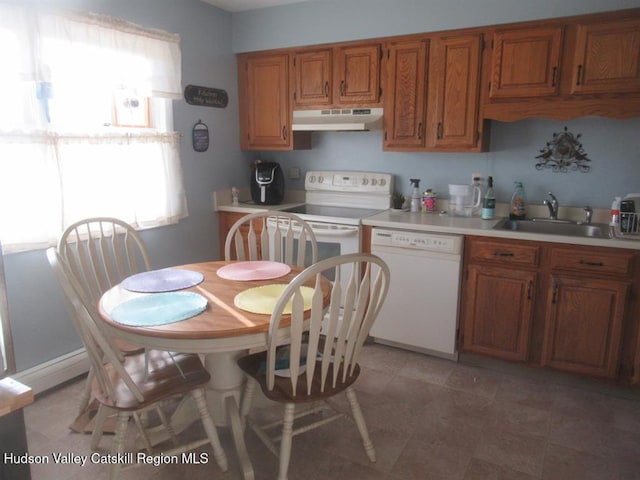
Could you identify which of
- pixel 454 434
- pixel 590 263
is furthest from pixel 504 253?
pixel 454 434

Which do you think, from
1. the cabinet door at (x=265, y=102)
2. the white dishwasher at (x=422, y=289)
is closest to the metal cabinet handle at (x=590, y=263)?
the white dishwasher at (x=422, y=289)

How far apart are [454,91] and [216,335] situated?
219cm

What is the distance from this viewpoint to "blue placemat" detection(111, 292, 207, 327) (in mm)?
1738

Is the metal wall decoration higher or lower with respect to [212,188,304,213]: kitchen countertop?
higher

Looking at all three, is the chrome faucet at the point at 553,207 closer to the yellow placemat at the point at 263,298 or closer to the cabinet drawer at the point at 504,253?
the cabinet drawer at the point at 504,253

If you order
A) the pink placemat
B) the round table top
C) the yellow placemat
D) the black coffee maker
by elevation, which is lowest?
the round table top

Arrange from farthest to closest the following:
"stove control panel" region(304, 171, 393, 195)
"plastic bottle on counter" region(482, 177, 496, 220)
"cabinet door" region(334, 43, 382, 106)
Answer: "stove control panel" region(304, 171, 393, 195) < "cabinet door" region(334, 43, 382, 106) < "plastic bottle on counter" region(482, 177, 496, 220)

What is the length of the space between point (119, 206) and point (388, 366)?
193 cm

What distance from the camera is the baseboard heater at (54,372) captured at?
8.31ft

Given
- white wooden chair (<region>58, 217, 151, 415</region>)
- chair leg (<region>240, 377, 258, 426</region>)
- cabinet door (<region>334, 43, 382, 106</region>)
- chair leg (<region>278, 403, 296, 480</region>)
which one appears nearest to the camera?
chair leg (<region>278, 403, 296, 480</region>)

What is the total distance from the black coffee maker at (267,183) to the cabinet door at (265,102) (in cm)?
17

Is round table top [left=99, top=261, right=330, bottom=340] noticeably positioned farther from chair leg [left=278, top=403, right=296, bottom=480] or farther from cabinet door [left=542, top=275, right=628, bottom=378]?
cabinet door [left=542, top=275, right=628, bottom=378]

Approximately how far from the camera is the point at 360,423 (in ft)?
6.68

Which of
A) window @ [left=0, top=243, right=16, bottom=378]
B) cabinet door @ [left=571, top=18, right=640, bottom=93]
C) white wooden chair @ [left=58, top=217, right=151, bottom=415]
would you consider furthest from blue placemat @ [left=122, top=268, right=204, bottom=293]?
cabinet door @ [left=571, top=18, right=640, bottom=93]
